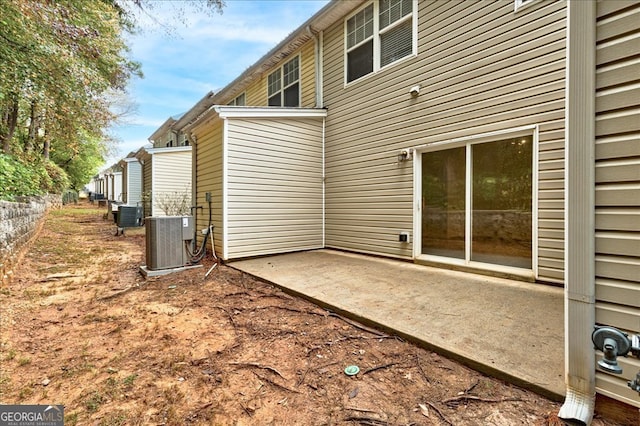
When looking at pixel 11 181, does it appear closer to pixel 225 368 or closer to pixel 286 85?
pixel 225 368

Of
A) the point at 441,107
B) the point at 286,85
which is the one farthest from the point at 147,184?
the point at 441,107

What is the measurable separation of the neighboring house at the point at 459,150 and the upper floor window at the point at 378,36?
1.2 inches

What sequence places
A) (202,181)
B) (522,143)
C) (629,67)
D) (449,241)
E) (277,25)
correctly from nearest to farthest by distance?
1. (629,67)
2. (522,143)
3. (449,241)
4. (202,181)
5. (277,25)

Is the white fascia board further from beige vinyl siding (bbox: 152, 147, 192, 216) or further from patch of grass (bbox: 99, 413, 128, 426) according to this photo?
beige vinyl siding (bbox: 152, 147, 192, 216)

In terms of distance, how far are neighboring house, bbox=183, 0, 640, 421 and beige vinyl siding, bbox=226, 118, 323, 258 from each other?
0.10ft

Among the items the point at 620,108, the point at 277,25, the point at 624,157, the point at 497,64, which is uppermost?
the point at 277,25

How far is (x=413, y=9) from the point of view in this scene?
201 inches

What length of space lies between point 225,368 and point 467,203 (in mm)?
4027

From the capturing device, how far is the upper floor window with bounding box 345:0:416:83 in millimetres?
5281

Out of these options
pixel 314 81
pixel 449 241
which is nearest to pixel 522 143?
pixel 449 241

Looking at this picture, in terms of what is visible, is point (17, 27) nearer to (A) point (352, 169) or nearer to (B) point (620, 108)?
(A) point (352, 169)

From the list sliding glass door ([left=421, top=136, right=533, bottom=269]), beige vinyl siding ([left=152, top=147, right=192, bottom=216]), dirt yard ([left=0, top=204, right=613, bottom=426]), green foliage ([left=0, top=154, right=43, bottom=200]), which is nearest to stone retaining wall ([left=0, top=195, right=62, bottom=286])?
green foliage ([left=0, top=154, right=43, bottom=200])

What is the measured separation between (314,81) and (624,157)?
6.61 meters
